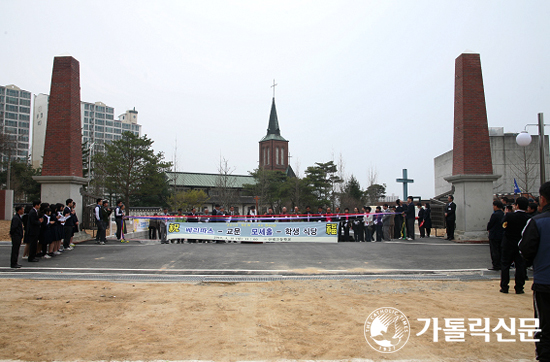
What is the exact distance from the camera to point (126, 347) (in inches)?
178

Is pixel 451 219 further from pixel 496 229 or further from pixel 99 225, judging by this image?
pixel 99 225

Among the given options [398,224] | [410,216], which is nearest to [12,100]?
[398,224]

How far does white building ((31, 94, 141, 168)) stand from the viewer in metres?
93.9

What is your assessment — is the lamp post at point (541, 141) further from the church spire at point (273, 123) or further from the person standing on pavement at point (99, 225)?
the church spire at point (273, 123)

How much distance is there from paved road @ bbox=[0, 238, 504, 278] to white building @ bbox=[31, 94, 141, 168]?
85.1 metres

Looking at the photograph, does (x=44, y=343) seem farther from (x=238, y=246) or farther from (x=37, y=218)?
(x=238, y=246)

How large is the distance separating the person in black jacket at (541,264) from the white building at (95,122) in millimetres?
95695

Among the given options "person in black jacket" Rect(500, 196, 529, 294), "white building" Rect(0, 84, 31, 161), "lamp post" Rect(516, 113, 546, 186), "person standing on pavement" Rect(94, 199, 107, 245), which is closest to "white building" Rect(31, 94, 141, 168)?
"white building" Rect(0, 84, 31, 161)

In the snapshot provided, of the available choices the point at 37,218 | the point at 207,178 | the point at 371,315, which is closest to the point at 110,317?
the point at 371,315

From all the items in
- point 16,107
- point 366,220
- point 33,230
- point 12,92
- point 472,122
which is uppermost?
point 12,92

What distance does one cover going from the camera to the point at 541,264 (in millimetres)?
3906

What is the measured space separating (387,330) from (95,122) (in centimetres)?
13216

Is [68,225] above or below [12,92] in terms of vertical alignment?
below

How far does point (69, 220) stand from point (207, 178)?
6521cm
